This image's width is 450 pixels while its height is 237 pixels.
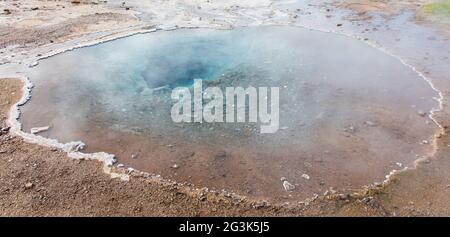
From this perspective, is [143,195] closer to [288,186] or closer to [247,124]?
[288,186]

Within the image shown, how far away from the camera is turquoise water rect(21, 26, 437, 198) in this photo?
766 centimetres

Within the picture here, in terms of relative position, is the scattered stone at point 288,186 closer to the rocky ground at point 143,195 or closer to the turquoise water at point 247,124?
the turquoise water at point 247,124

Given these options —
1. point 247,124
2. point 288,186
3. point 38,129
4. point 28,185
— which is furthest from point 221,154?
point 38,129

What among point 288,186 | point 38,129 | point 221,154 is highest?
point 38,129

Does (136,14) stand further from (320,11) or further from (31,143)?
(31,143)

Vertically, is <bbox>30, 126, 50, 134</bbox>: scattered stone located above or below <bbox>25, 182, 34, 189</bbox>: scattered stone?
above

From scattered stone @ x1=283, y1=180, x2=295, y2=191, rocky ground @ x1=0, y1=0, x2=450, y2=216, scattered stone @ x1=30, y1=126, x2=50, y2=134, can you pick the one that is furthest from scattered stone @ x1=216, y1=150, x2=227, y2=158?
scattered stone @ x1=30, y1=126, x2=50, y2=134

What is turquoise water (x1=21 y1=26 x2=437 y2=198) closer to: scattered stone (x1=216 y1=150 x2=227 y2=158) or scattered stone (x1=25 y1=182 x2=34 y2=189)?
scattered stone (x1=216 y1=150 x2=227 y2=158)

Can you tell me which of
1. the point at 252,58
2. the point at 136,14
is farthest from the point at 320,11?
the point at 136,14

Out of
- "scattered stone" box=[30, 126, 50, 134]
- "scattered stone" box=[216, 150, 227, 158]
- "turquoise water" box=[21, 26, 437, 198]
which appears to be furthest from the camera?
"scattered stone" box=[30, 126, 50, 134]

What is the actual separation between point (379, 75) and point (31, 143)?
31.4 ft

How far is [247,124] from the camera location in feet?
29.5
